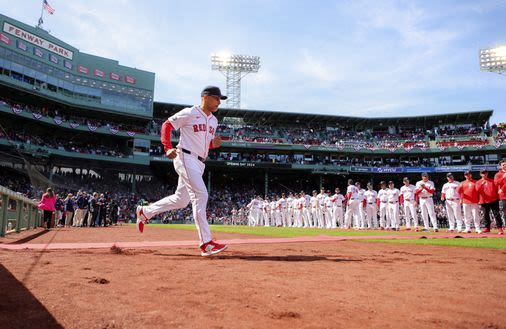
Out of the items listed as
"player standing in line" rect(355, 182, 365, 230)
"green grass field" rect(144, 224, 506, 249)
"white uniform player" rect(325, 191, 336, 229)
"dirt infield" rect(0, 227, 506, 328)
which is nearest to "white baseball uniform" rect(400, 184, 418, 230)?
"green grass field" rect(144, 224, 506, 249)

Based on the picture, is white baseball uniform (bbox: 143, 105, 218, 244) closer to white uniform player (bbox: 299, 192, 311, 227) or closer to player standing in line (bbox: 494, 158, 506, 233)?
player standing in line (bbox: 494, 158, 506, 233)

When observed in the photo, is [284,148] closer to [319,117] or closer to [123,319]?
[319,117]

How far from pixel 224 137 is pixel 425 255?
133 ft

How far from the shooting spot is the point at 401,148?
146ft

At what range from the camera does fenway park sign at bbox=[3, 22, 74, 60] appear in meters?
34.4

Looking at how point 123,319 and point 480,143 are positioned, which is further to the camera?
point 480,143

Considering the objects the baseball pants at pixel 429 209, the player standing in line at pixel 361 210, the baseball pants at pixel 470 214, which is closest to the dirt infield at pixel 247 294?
the baseball pants at pixel 470 214

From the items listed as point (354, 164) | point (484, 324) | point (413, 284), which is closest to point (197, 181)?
point (413, 284)

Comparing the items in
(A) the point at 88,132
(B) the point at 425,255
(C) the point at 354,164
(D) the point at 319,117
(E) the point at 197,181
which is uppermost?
(D) the point at 319,117

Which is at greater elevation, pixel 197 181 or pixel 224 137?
pixel 224 137

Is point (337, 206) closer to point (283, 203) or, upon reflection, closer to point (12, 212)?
point (283, 203)

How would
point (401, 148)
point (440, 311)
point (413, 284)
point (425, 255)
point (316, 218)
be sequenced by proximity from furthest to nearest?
1. point (401, 148)
2. point (316, 218)
3. point (425, 255)
4. point (413, 284)
5. point (440, 311)

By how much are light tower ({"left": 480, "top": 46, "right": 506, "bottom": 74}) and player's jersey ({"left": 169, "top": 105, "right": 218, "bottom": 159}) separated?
51.2m

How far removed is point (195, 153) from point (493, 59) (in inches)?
2033
